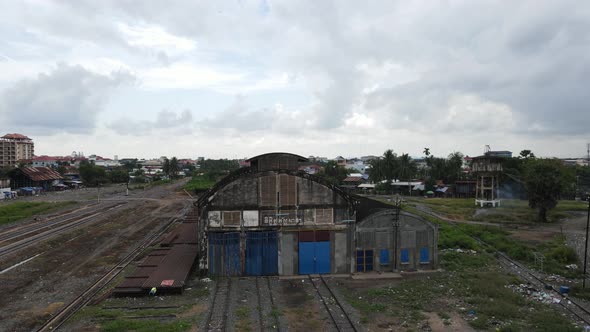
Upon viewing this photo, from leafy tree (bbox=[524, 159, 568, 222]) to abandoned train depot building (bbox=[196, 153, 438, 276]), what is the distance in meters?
29.5

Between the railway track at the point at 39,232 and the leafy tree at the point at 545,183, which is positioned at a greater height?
the leafy tree at the point at 545,183

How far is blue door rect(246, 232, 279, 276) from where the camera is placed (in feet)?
82.9

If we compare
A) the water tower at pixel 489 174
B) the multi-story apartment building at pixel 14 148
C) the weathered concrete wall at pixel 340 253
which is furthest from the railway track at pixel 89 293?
the multi-story apartment building at pixel 14 148

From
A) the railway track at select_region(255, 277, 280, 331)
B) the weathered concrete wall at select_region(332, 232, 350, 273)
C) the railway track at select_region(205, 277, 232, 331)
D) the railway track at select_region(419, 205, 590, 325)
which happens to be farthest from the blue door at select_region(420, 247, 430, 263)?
the railway track at select_region(205, 277, 232, 331)

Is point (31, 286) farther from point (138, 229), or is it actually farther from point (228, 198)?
point (138, 229)

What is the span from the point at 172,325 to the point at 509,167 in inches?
3126

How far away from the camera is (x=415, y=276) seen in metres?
25.2

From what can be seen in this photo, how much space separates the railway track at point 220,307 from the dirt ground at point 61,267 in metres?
8.14

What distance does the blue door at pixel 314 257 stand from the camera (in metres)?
25.5

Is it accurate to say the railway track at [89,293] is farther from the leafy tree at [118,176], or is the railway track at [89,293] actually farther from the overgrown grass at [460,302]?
the leafy tree at [118,176]

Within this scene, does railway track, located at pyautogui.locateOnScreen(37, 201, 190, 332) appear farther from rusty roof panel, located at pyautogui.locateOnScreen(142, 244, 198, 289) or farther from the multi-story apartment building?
the multi-story apartment building

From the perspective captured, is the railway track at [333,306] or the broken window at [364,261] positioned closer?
the railway track at [333,306]

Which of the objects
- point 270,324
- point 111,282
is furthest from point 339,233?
point 111,282

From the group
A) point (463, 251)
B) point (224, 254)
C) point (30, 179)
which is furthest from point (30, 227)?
point (30, 179)
